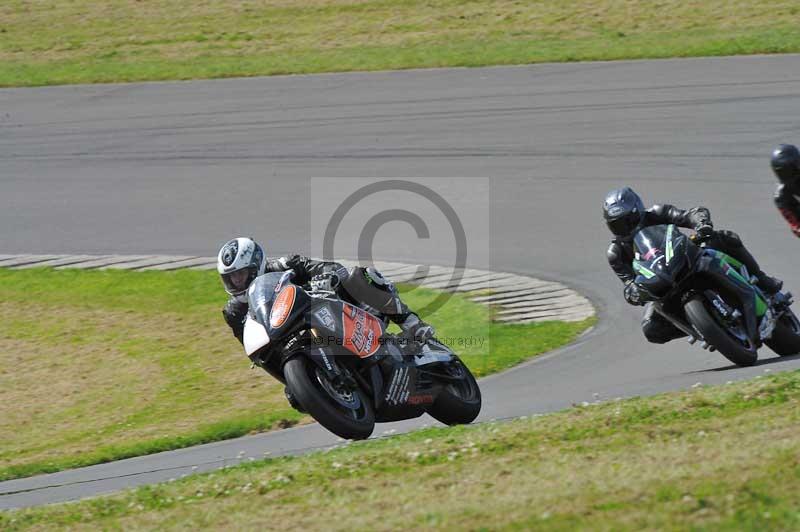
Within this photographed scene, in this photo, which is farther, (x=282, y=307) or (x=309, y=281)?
(x=309, y=281)

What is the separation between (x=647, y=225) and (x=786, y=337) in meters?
1.45

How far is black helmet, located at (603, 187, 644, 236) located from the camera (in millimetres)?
10086

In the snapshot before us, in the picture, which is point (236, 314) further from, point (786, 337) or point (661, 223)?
point (786, 337)

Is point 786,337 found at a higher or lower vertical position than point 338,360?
lower

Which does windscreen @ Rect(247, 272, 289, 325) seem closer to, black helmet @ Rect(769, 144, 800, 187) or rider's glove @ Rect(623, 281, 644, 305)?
rider's glove @ Rect(623, 281, 644, 305)

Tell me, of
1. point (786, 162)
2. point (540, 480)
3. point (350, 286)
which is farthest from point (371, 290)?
point (786, 162)

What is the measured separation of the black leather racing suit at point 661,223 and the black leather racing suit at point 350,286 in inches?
84.1

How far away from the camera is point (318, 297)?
8.44 metres

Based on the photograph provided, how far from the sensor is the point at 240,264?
8656mm

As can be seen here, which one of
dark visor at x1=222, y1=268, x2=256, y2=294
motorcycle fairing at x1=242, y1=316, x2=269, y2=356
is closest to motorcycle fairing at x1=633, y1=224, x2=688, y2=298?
dark visor at x1=222, y1=268, x2=256, y2=294

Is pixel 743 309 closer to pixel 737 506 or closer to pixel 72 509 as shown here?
pixel 737 506

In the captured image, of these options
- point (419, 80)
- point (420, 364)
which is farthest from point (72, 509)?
point (419, 80)

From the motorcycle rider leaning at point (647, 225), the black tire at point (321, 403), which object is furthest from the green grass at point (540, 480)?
the motorcycle rider leaning at point (647, 225)

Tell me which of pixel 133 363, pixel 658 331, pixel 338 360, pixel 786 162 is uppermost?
pixel 786 162
